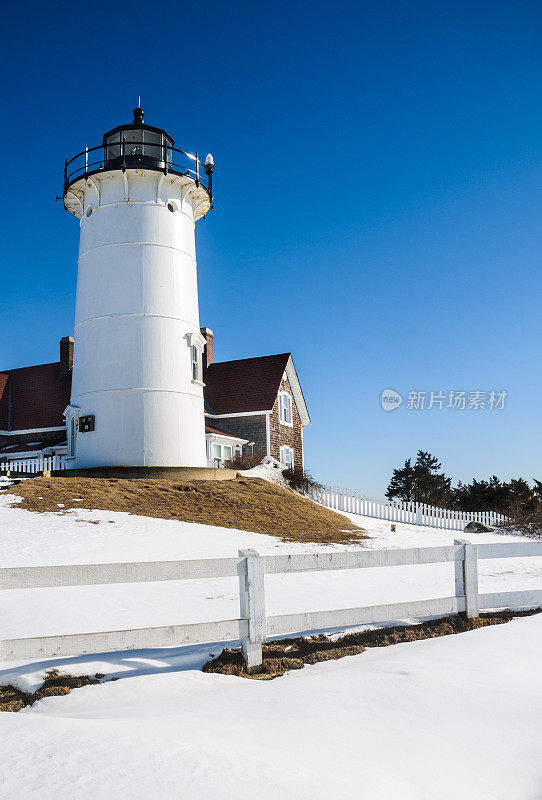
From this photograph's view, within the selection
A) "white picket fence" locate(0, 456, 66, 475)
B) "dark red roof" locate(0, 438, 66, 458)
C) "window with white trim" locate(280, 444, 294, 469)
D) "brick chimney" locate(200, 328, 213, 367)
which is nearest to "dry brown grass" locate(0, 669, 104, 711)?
"white picket fence" locate(0, 456, 66, 475)

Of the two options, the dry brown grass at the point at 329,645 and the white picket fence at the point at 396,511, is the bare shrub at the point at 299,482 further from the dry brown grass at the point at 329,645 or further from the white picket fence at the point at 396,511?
the dry brown grass at the point at 329,645

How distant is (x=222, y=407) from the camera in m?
35.9

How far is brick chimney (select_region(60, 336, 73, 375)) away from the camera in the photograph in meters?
35.1

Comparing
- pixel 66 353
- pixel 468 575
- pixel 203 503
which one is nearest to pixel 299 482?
pixel 203 503

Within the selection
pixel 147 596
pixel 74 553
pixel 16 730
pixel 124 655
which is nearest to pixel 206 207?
pixel 74 553

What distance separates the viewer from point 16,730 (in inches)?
148

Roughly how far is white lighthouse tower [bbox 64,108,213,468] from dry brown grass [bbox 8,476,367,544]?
108 inches

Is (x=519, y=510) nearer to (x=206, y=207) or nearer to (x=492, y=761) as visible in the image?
(x=206, y=207)

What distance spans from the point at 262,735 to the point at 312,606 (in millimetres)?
5311

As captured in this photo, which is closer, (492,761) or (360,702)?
(492,761)

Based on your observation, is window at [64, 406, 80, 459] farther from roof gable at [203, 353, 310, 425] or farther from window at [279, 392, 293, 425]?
window at [279, 392, 293, 425]

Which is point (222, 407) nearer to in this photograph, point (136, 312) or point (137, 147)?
point (136, 312)

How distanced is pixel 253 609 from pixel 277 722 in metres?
1.76

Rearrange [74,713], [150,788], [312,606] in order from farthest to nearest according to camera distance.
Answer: [312,606]
[74,713]
[150,788]
